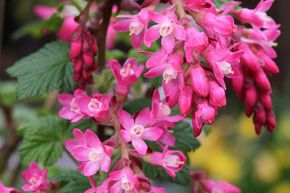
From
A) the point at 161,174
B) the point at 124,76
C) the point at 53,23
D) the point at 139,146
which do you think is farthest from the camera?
the point at 53,23

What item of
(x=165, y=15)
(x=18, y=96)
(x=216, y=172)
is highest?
(x=165, y=15)

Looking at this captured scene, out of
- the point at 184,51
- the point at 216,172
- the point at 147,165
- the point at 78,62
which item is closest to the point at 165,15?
the point at 184,51

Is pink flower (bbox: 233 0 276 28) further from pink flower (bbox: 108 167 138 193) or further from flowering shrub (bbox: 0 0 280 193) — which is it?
pink flower (bbox: 108 167 138 193)

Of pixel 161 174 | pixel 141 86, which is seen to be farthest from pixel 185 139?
pixel 141 86

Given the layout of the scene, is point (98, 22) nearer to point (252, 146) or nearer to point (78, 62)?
point (78, 62)

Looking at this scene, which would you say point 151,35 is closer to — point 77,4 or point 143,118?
point 143,118

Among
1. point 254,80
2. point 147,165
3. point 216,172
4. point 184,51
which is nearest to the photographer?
point 184,51

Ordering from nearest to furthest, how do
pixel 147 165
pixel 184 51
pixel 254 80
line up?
pixel 184 51
pixel 254 80
pixel 147 165
